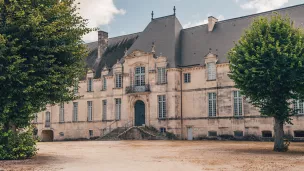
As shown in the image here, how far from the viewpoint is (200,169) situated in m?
12.6

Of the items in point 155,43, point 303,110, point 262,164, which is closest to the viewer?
point 262,164

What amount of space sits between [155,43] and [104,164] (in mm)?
25735

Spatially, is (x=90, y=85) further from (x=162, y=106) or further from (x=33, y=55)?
(x=33, y=55)

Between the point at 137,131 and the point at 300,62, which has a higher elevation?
the point at 300,62

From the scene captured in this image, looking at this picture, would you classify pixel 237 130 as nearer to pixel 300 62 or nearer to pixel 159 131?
pixel 159 131

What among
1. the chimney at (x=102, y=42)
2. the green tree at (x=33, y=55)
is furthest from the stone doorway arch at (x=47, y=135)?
the green tree at (x=33, y=55)

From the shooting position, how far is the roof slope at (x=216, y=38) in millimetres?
34062

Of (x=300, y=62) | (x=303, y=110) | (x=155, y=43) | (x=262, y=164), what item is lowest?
(x=262, y=164)

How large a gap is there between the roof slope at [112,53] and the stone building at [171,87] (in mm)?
84

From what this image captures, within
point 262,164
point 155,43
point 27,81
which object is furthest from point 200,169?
point 155,43

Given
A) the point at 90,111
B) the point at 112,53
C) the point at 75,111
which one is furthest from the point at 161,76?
the point at 75,111

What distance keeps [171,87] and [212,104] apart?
4.30 metres

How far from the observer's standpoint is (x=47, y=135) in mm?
48062

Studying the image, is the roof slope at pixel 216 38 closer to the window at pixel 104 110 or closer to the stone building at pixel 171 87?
the stone building at pixel 171 87
